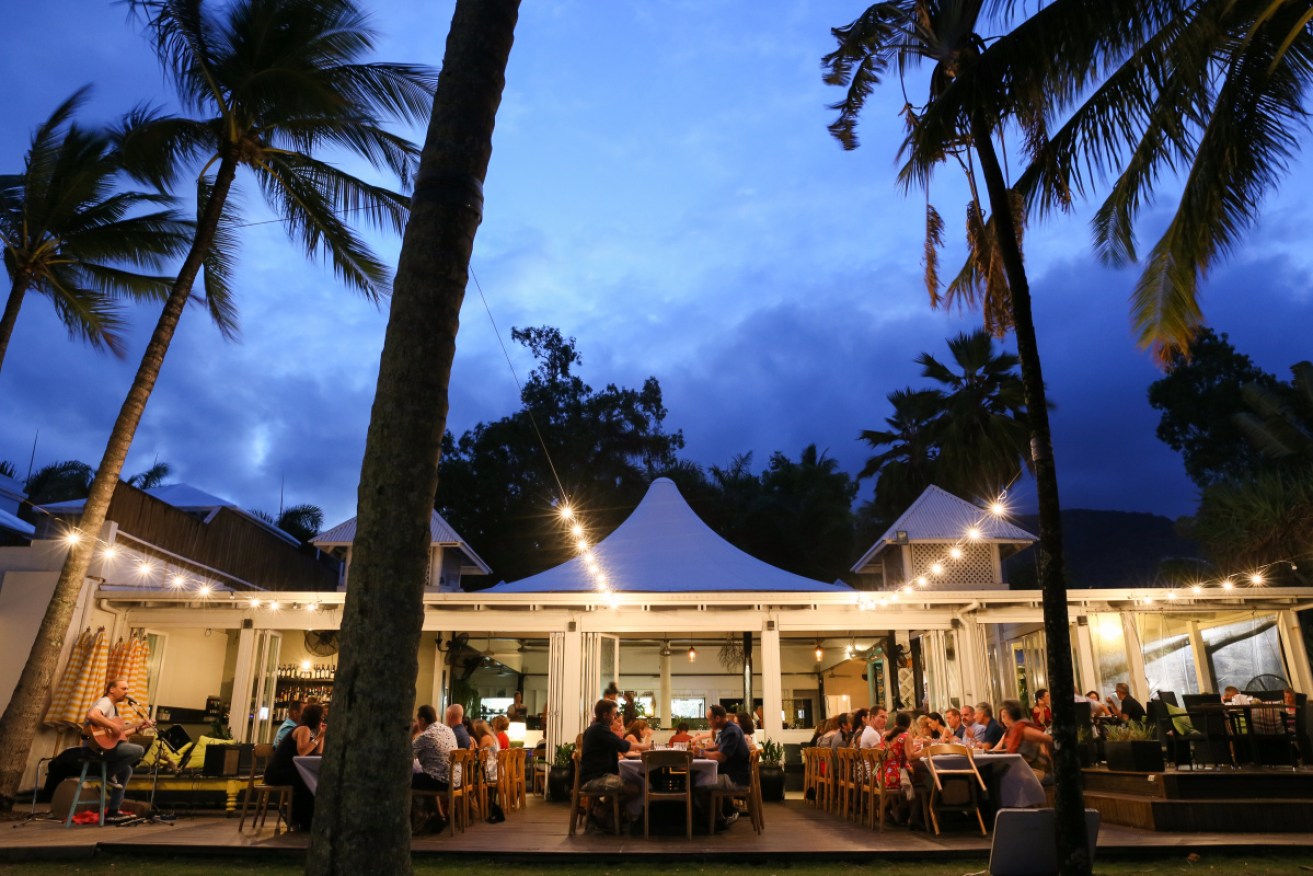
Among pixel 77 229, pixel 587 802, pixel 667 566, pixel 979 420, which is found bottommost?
pixel 587 802

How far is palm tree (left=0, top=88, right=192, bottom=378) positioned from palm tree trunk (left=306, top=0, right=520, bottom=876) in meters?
9.08

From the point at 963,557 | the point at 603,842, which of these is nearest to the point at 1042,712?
the point at 963,557

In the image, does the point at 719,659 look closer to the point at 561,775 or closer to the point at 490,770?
the point at 561,775

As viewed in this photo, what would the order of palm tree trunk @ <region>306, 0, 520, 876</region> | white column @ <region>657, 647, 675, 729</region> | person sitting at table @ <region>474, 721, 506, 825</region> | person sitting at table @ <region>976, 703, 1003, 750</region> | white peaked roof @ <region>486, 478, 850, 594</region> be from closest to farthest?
palm tree trunk @ <region>306, 0, 520, 876</region> < person sitting at table @ <region>474, 721, 506, 825</region> < person sitting at table @ <region>976, 703, 1003, 750</region> < white peaked roof @ <region>486, 478, 850, 594</region> < white column @ <region>657, 647, 675, 729</region>

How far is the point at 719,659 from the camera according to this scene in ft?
57.6

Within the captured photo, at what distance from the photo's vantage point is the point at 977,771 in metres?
7.58

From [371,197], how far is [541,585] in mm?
5915

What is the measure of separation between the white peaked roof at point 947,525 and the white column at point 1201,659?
338 centimetres

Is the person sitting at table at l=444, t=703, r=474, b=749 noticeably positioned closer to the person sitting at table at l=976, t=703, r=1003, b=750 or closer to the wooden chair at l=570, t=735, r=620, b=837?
the wooden chair at l=570, t=735, r=620, b=837

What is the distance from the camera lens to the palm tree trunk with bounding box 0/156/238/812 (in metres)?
9.05

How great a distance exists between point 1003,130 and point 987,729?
611 centimetres

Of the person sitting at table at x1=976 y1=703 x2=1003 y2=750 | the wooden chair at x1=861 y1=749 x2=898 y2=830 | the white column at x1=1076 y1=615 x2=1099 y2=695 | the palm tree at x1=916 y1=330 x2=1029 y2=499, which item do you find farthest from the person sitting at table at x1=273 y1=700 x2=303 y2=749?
the palm tree at x1=916 y1=330 x2=1029 y2=499

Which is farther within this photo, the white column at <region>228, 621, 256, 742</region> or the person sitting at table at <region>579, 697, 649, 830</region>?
the white column at <region>228, 621, 256, 742</region>

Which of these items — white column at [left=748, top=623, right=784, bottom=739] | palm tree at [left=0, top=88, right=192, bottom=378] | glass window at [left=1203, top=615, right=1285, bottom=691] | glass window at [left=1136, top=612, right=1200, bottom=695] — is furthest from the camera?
glass window at [left=1136, top=612, right=1200, bottom=695]
